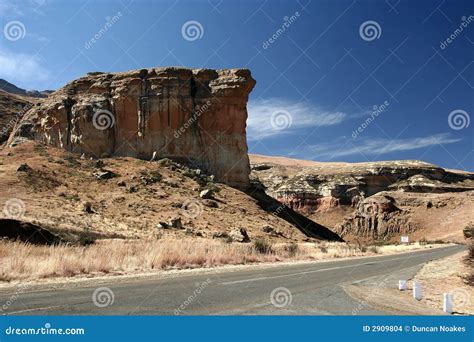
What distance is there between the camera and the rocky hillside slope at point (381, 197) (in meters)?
75.6

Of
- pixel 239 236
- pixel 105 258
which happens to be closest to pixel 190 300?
pixel 105 258

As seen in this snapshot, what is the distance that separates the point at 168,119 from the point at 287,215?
18.1 m

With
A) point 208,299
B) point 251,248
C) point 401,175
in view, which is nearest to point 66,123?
point 251,248

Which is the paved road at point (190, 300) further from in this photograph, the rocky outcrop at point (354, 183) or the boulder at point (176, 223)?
the rocky outcrop at point (354, 183)

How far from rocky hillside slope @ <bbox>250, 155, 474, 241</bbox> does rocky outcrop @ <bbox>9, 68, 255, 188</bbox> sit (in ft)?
47.3

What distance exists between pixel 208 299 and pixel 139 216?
3149 centimetres

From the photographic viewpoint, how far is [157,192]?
4466cm

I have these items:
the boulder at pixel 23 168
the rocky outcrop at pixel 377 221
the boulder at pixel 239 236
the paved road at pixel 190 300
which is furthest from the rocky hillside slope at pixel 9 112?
the paved road at pixel 190 300

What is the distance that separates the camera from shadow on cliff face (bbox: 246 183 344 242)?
48.3 metres

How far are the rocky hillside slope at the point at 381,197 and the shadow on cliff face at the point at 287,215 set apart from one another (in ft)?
42.0

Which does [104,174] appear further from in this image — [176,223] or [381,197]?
[381,197]

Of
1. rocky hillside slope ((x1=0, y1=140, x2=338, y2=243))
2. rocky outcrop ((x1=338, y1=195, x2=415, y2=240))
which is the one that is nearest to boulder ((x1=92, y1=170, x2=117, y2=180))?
rocky hillside slope ((x1=0, y1=140, x2=338, y2=243))

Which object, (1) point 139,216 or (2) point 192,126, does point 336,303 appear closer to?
(1) point 139,216

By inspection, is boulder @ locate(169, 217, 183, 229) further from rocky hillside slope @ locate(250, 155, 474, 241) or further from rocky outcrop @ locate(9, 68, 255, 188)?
rocky hillside slope @ locate(250, 155, 474, 241)
